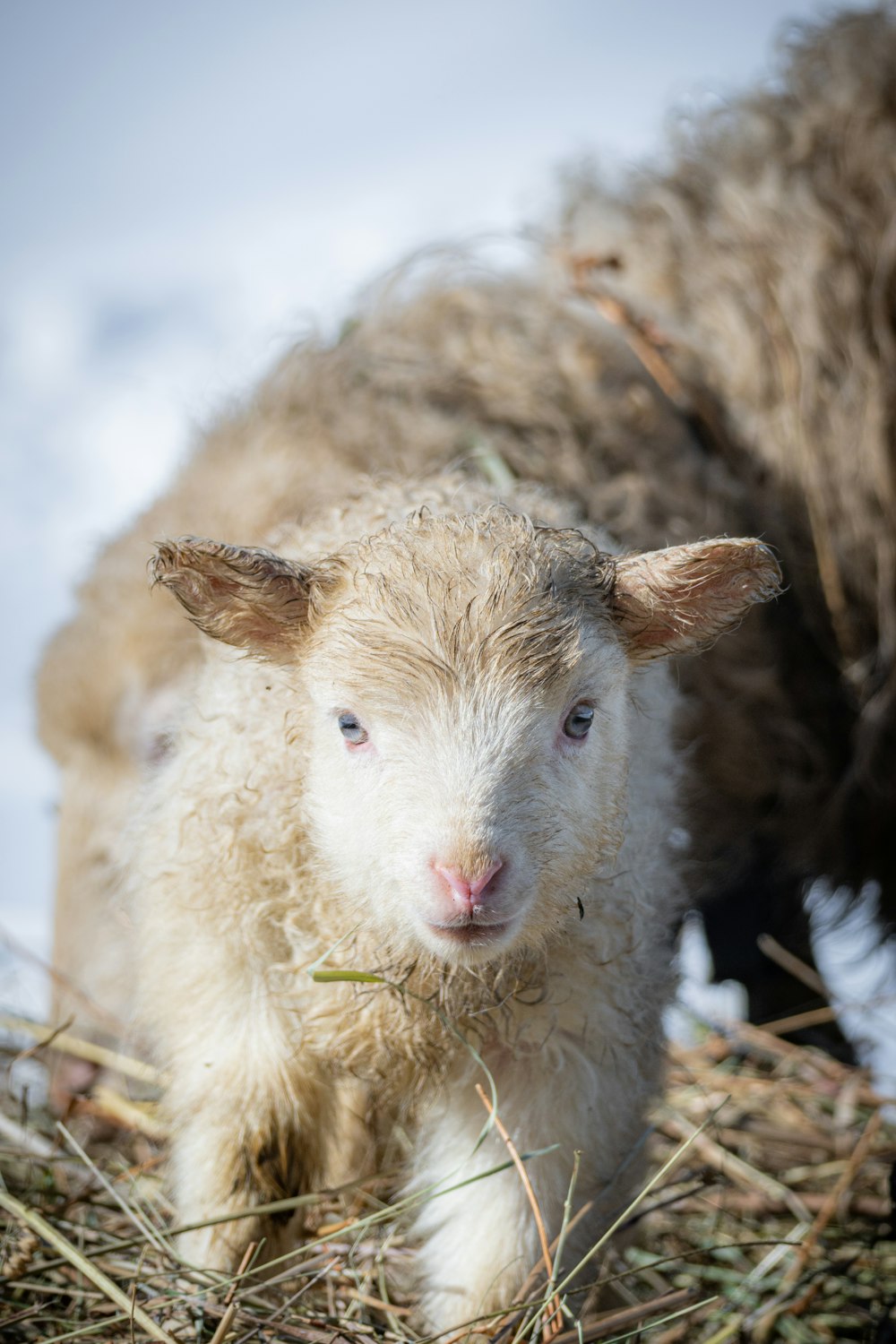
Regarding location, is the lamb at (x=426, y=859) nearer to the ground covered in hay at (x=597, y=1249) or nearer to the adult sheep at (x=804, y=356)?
the ground covered in hay at (x=597, y=1249)

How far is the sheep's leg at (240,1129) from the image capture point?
87.5 inches

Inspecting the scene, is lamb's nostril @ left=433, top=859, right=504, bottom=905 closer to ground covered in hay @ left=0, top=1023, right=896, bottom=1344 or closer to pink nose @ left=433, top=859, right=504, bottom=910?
pink nose @ left=433, top=859, right=504, bottom=910

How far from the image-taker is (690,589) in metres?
1.98

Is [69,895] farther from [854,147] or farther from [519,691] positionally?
[854,147]

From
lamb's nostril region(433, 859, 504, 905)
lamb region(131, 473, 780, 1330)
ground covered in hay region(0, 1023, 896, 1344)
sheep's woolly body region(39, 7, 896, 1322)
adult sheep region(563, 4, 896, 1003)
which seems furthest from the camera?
adult sheep region(563, 4, 896, 1003)

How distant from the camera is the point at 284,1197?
2.34 meters

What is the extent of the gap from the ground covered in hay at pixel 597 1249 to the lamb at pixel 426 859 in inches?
4.8

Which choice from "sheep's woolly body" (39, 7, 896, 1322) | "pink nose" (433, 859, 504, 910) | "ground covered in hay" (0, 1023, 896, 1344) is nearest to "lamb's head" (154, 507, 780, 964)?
"pink nose" (433, 859, 504, 910)

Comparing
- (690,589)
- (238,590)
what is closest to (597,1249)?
(690,589)

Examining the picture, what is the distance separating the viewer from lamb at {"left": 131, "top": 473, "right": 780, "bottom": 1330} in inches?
72.5

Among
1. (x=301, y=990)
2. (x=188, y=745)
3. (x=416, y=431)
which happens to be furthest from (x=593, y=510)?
(x=301, y=990)

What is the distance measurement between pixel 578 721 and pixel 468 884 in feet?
1.19

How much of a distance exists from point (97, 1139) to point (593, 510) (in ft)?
7.00

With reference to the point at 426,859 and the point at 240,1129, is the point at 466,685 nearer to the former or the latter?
the point at 426,859
